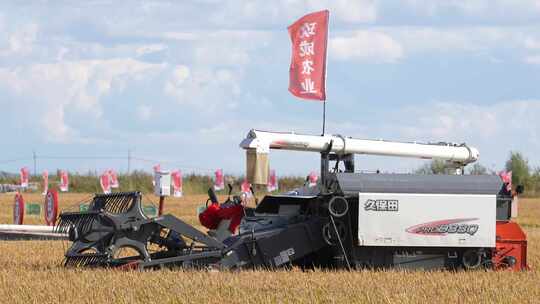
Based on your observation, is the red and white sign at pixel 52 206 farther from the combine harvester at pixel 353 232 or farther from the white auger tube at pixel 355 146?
the combine harvester at pixel 353 232

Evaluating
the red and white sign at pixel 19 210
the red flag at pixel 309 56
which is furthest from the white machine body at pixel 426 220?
the red and white sign at pixel 19 210

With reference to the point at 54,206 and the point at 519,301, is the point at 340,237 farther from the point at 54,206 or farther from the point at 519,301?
the point at 54,206

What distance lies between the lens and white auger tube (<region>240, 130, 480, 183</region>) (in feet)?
61.6

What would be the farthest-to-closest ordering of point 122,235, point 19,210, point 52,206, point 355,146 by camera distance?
point 19,210
point 52,206
point 355,146
point 122,235

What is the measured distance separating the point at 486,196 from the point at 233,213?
3.30 metres

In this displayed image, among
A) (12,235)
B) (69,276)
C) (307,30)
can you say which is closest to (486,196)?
(69,276)

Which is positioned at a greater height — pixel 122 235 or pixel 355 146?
pixel 355 146

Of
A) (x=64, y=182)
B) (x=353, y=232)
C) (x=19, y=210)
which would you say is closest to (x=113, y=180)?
(x=64, y=182)

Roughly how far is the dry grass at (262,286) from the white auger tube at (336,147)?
11.3ft

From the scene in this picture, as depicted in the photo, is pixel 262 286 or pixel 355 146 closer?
pixel 262 286

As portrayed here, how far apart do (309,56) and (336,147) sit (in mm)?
5026

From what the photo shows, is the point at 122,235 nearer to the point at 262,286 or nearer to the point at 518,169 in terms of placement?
the point at 262,286

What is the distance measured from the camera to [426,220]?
52.9ft

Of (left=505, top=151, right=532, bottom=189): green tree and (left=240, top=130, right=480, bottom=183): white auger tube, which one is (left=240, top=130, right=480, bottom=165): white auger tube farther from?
→ (left=505, top=151, right=532, bottom=189): green tree
